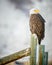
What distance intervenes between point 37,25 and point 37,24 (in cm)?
1

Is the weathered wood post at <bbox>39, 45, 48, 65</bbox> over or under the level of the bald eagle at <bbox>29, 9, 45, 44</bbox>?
under

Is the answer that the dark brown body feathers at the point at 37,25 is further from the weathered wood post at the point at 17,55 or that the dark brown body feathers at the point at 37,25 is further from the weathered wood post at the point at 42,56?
the weathered wood post at the point at 17,55

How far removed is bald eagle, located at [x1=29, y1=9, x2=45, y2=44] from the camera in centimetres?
248

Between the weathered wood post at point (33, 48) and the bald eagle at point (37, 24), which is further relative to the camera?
the bald eagle at point (37, 24)

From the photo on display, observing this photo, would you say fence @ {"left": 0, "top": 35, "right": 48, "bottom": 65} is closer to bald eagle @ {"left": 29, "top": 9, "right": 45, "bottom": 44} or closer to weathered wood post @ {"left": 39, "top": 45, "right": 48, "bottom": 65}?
weathered wood post @ {"left": 39, "top": 45, "right": 48, "bottom": 65}

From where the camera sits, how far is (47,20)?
8.59ft

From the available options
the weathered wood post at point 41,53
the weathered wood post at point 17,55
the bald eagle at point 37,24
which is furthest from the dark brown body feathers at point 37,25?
the weathered wood post at point 17,55

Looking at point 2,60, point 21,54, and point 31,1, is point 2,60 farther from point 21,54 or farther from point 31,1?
point 31,1

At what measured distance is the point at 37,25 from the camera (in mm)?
2471

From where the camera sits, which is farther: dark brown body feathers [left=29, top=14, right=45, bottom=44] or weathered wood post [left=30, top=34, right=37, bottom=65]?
dark brown body feathers [left=29, top=14, right=45, bottom=44]

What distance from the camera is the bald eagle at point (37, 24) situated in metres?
2.48

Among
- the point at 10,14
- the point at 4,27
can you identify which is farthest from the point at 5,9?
the point at 4,27

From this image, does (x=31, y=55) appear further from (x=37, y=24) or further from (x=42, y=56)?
(x=37, y=24)

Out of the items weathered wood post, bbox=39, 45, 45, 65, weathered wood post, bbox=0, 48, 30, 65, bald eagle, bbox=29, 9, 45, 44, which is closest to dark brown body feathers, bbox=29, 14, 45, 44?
bald eagle, bbox=29, 9, 45, 44
